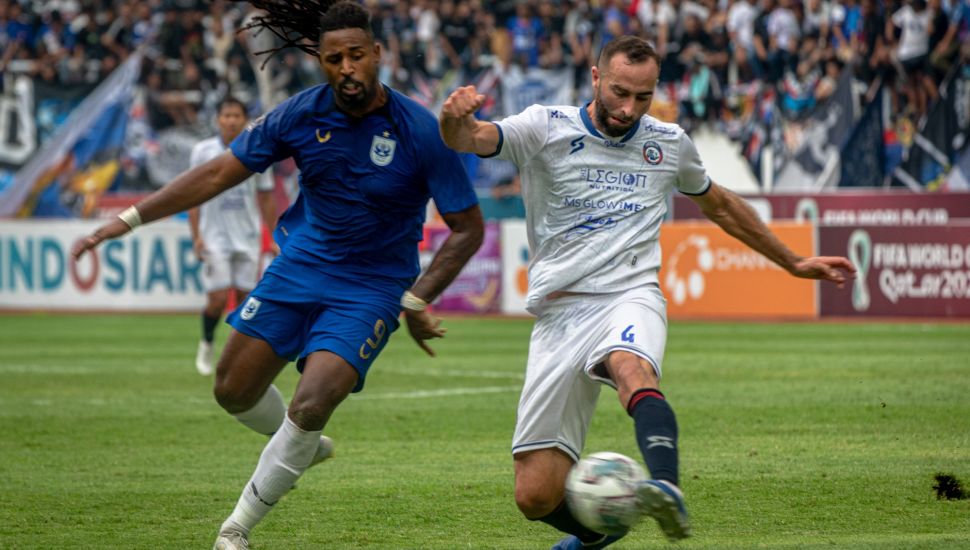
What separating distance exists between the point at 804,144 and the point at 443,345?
851 centimetres

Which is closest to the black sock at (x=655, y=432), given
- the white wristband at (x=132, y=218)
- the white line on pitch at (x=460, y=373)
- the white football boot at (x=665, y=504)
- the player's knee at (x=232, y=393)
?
the white football boot at (x=665, y=504)

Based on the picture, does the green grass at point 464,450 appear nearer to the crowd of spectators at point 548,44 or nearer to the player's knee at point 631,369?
the player's knee at point 631,369

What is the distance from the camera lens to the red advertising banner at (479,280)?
867 inches

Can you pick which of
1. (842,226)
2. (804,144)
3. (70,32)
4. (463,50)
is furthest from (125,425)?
(70,32)

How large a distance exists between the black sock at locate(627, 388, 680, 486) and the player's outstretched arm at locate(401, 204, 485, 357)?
1229 millimetres

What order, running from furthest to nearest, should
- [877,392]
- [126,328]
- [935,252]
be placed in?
[126,328] < [935,252] < [877,392]

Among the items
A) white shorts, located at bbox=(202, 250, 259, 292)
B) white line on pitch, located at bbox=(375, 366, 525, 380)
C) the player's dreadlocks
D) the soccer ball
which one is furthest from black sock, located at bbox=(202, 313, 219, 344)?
the soccer ball

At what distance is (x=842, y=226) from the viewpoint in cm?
2027

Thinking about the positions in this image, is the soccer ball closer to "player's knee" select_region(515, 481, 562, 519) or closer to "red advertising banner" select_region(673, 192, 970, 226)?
"player's knee" select_region(515, 481, 562, 519)

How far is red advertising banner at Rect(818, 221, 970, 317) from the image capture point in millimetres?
19469

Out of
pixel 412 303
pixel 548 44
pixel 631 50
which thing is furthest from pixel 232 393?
pixel 548 44

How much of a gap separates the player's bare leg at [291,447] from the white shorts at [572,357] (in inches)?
34.6

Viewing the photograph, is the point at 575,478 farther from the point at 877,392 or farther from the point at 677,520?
the point at 877,392

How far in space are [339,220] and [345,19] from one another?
0.94 meters
